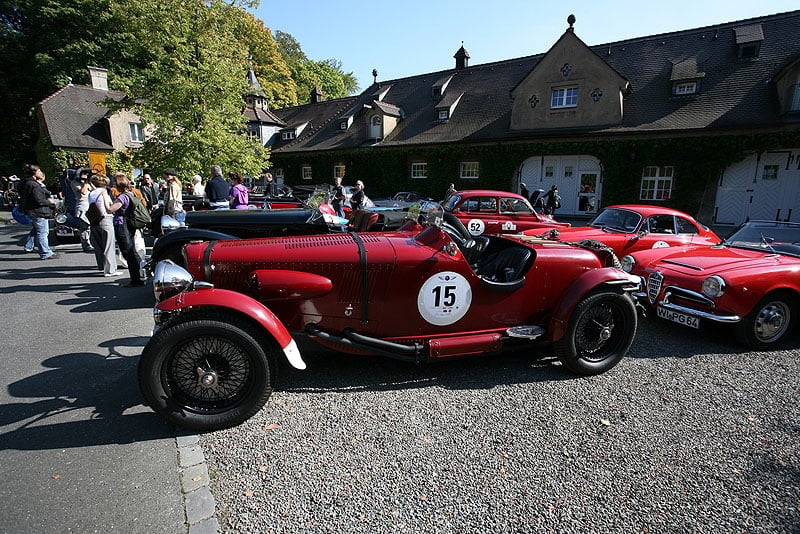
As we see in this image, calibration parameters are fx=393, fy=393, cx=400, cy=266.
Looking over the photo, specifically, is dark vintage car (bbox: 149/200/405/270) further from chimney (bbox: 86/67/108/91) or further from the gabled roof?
chimney (bbox: 86/67/108/91)

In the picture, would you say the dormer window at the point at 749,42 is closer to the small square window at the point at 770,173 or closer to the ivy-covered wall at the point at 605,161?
the ivy-covered wall at the point at 605,161

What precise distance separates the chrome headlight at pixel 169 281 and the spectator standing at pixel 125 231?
485cm

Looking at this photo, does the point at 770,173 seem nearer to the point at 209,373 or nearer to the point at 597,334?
the point at 597,334

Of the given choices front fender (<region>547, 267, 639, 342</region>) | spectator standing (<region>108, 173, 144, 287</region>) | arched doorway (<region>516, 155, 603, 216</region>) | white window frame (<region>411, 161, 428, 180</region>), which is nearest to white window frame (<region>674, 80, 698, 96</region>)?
arched doorway (<region>516, 155, 603, 216</region>)

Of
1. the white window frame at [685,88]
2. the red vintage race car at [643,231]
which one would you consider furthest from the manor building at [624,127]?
the red vintage race car at [643,231]

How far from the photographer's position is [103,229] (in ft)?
23.7

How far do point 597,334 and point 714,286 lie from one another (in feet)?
5.96

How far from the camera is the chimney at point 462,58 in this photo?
93.1 ft

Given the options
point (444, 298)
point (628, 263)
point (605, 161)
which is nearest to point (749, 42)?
point (605, 161)

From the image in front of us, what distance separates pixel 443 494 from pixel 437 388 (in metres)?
1.27

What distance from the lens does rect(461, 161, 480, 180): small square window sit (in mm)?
22688

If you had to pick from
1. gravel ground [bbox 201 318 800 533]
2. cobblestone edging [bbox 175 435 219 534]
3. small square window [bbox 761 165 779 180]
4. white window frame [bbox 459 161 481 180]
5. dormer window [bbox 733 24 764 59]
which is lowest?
gravel ground [bbox 201 318 800 533]

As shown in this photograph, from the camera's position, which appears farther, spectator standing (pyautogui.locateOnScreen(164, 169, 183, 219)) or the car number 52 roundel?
spectator standing (pyautogui.locateOnScreen(164, 169, 183, 219))

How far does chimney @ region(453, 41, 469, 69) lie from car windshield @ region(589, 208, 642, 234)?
24056 millimetres
